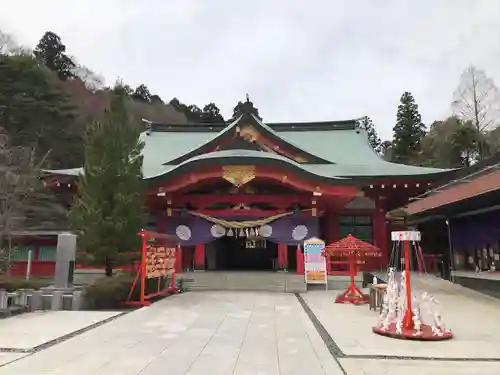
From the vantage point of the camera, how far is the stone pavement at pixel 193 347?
4.96m

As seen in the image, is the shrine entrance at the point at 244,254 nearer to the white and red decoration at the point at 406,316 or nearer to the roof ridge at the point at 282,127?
the roof ridge at the point at 282,127

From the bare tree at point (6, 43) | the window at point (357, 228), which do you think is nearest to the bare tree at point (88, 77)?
the bare tree at point (6, 43)

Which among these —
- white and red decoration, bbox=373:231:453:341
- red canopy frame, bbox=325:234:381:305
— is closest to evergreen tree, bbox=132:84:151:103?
red canopy frame, bbox=325:234:381:305

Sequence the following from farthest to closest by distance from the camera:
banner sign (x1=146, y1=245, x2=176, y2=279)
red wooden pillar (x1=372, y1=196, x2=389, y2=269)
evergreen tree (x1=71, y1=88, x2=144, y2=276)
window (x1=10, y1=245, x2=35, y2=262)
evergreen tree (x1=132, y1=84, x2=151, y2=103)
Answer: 1. evergreen tree (x1=132, y1=84, x2=151, y2=103)
2. red wooden pillar (x1=372, y1=196, x2=389, y2=269)
3. window (x1=10, y1=245, x2=35, y2=262)
4. evergreen tree (x1=71, y1=88, x2=144, y2=276)
5. banner sign (x1=146, y1=245, x2=176, y2=279)

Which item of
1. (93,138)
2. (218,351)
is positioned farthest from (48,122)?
(218,351)

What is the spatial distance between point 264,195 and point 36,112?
21.7 meters

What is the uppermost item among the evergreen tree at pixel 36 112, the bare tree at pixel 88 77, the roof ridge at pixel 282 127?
the bare tree at pixel 88 77

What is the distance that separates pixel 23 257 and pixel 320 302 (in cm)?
1234

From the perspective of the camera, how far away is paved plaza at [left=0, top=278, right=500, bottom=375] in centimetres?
498

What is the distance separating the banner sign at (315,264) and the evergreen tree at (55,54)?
154ft

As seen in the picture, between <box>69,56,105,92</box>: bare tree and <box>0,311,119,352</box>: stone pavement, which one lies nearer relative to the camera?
<box>0,311,119,352</box>: stone pavement

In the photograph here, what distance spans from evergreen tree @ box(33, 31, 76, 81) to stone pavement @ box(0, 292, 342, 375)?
50.2 metres

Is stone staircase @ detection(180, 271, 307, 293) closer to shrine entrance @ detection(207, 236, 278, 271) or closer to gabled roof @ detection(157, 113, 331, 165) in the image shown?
shrine entrance @ detection(207, 236, 278, 271)

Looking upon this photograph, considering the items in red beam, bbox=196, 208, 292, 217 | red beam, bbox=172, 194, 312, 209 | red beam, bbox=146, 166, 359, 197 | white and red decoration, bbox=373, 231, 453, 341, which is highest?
red beam, bbox=146, 166, 359, 197
